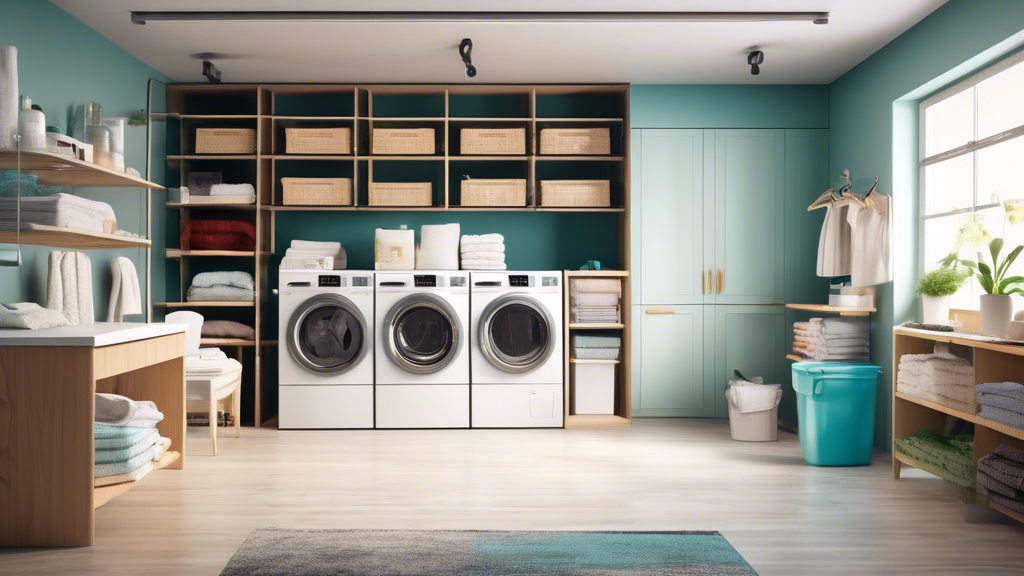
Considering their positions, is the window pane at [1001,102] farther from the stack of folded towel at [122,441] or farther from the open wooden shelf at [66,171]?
the open wooden shelf at [66,171]

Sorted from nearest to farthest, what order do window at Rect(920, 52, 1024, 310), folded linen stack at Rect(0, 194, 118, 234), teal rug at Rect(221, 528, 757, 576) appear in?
teal rug at Rect(221, 528, 757, 576)
folded linen stack at Rect(0, 194, 118, 234)
window at Rect(920, 52, 1024, 310)

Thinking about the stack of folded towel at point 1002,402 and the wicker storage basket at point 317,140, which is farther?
the wicker storage basket at point 317,140

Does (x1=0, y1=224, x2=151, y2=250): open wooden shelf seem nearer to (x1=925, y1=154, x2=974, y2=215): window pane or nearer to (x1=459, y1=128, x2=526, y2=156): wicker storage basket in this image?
(x1=459, y1=128, x2=526, y2=156): wicker storage basket

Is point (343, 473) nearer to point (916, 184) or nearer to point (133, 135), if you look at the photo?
point (133, 135)

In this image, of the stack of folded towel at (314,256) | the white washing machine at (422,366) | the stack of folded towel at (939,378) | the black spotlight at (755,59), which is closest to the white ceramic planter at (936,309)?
the stack of folded towel at (939,378)

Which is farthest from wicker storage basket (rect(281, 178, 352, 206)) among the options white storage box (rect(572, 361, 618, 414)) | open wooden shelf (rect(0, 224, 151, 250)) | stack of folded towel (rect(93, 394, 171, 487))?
stack of folded towel (rect(93, 394, 171, 487))

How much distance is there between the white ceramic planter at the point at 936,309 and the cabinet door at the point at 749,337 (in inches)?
56.1

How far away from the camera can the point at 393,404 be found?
15.7 feet

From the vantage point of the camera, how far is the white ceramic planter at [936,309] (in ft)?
12.0

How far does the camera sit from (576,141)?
510 cm

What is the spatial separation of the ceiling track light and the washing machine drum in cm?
178

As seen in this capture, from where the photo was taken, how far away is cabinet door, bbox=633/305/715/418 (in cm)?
516

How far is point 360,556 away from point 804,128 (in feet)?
14.0

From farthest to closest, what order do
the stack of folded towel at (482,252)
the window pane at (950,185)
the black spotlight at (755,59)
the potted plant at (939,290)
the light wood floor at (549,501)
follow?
the stack of folded towel at (482,252) → the black spotlight at (755,59) → the window pane at (950,185) → the potted plant at (939,290) → the light wood floor at (549,501)
